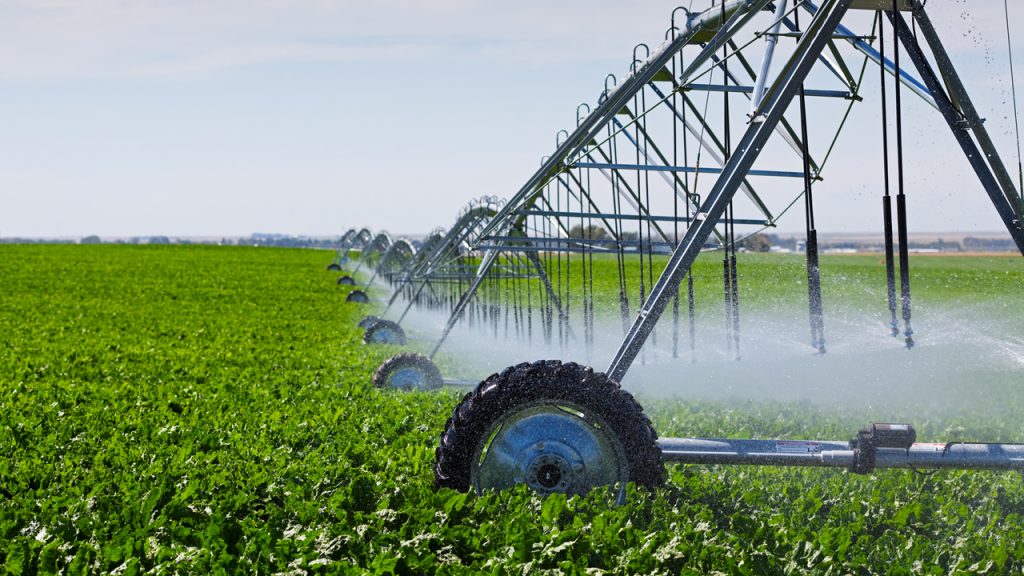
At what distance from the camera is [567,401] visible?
15.4ft

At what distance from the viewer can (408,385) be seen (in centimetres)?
988

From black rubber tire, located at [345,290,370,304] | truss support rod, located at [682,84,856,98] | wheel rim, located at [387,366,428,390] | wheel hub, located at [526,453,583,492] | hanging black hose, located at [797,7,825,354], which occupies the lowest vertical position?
black rubber tire, located at [345,290,370,304]

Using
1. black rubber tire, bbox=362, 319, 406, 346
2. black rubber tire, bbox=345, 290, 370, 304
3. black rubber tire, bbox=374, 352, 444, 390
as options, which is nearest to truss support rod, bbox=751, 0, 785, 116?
black rubber tire, bbox=374, 352, 444, 390

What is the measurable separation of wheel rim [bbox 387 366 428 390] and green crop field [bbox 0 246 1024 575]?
1.51ft

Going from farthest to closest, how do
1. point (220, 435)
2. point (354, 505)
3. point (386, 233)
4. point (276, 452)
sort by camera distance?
point (386, 233) < point (220, 435) < point (276, 452) < point (354, 505)

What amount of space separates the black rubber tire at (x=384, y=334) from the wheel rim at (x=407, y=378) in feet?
14.3

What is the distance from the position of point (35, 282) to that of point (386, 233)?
1373cm

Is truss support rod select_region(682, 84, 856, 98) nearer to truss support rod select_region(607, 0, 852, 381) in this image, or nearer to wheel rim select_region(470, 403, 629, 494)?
truss support rod select_region(607, 0, 852, 381)

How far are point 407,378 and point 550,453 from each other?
5260 millimetres

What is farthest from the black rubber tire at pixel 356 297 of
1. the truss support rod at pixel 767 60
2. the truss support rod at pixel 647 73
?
the truss support rod at pixel 767 60

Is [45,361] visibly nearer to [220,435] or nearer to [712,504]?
[220,435]

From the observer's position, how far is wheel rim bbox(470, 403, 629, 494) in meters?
4.74

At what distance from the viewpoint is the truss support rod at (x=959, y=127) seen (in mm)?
5293

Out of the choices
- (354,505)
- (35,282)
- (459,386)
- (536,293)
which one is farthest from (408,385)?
(35,282)
